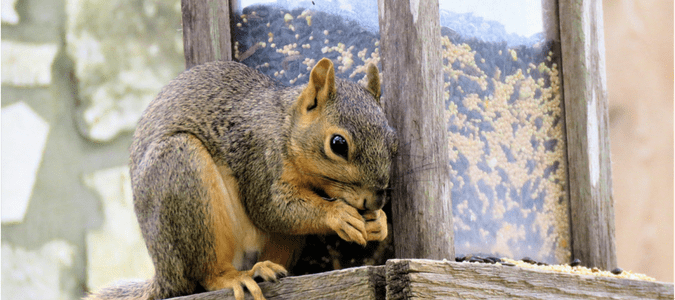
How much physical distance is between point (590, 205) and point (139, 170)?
1.47 metres

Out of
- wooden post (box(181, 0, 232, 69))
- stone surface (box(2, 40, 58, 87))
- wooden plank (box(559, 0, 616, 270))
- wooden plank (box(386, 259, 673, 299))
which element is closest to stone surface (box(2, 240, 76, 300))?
stone surface (box(2, 40, 58, 87))

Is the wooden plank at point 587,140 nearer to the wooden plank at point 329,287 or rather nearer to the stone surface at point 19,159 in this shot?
the wooden plank at point 329,287

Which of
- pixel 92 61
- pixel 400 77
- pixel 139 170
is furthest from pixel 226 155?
pixel 92 61

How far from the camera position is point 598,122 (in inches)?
100

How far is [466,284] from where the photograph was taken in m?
1.75

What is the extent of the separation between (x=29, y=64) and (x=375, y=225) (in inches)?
172

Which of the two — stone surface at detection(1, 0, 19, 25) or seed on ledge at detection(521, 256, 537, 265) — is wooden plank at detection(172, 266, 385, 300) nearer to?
seed on ledge at detection(521, 256, 537, 265)

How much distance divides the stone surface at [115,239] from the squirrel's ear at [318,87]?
3500 mm

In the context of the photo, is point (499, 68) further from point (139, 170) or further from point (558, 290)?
point (139, 170)

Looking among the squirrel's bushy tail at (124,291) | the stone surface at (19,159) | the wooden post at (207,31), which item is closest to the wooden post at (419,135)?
the wooden post at (207,31)

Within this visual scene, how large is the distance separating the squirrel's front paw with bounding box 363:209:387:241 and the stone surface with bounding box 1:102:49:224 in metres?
4.05

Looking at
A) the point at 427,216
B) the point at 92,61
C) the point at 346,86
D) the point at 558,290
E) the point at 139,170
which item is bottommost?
the point at 558,290

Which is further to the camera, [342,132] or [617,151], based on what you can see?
[617,151]

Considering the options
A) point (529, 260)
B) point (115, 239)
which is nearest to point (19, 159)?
point (115, 239)
